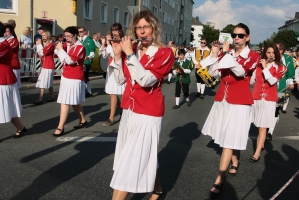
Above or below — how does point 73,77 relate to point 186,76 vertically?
above

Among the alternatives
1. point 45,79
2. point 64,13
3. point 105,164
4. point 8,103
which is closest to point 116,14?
point 64,13

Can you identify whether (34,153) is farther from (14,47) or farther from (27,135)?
(14,47)

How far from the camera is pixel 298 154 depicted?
19.1ft

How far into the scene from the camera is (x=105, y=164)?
4.87 metres

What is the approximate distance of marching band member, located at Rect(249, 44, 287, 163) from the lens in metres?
5.34

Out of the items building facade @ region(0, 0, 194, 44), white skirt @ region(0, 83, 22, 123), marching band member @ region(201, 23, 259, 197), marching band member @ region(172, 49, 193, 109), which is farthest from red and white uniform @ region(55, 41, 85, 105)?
building facade @ region(0, 0, 194, 44)

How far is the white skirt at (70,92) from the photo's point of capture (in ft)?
20.4

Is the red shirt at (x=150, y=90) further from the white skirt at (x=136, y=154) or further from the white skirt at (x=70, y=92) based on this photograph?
the white skirt at (x=70, y=92)

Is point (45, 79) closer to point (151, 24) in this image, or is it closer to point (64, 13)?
point (151, 24)

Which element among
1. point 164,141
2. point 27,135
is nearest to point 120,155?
point 164,141

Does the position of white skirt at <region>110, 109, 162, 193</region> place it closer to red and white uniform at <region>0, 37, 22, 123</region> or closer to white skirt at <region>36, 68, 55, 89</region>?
red and white uniform at <region>0, 37, 22, 123</region>

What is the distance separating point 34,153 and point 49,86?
460 centimetres

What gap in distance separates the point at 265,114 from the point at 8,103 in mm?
4083

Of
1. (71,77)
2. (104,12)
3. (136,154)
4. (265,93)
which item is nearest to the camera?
(136,154)
